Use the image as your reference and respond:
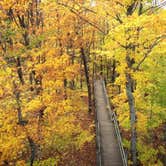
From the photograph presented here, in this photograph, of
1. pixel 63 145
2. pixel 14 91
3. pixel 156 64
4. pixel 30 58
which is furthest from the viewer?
pixel 63 145

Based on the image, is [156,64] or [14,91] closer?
[14,91]

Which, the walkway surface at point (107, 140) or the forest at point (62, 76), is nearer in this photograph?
the forest at point (62, 76)

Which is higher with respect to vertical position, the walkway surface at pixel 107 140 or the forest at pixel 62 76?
the forest at pixel 62 76

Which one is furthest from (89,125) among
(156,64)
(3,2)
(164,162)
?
(3,2)

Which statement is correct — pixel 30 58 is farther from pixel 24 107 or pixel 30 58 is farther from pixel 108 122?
pixel 108 122

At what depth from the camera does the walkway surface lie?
16453 millimetres

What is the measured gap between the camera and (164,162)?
19.7 m

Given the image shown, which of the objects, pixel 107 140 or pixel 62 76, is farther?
pixel 62 76

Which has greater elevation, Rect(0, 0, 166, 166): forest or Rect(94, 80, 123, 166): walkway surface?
Rect(0, 0, 166, 166): forest

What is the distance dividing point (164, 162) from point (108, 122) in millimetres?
5028

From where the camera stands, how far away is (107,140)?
61.1 ft

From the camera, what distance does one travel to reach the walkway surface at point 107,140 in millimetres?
16453

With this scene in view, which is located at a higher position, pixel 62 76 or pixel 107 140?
pixel 62 76

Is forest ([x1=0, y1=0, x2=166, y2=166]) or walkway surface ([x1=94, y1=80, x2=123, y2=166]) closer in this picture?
forest ([x1=0, y1=0, x2=166, y2=166])
